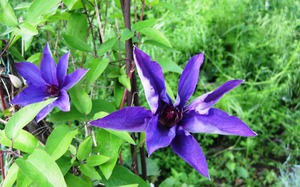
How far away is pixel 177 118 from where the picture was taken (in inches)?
21.0

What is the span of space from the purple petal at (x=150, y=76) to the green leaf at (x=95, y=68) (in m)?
0.17

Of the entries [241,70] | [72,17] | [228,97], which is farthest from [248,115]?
[72,17]

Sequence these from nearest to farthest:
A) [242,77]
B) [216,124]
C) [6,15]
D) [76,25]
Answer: [216,124], [6,15], [76,25], [242,77]

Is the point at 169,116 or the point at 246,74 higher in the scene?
the point at 169,116

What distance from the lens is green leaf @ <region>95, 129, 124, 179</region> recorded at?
627 mm

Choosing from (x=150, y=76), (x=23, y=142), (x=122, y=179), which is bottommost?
(x=122, y=179)

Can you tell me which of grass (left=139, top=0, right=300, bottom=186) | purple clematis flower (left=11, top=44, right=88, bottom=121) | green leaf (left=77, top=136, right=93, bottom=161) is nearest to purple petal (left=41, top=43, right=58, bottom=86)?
purple clematis flower (left=11, top=44, right=88, bottom=121)

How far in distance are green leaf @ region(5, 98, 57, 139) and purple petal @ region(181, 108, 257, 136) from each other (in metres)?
0.18

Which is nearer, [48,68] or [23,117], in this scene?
[23,117]

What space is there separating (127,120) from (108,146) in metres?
0.15

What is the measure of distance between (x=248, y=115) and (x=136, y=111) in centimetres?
135

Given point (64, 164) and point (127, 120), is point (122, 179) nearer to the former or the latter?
point (64, 164)

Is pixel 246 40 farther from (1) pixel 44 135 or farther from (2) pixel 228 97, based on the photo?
(1) pixel 44 135

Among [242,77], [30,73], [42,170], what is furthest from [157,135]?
[242,77]
